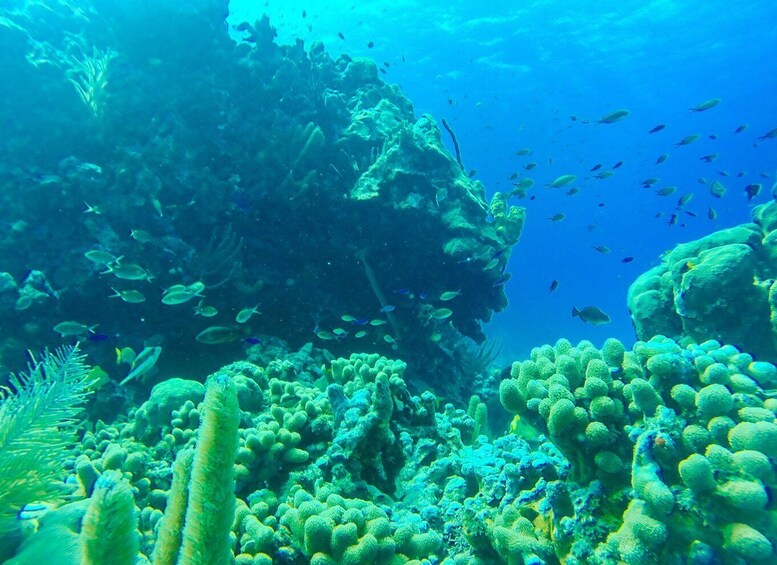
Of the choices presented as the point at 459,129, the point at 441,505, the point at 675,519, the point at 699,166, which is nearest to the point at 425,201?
the point at 441,505

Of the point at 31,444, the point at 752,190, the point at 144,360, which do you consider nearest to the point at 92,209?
the point at 144,360

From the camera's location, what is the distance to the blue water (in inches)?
1144

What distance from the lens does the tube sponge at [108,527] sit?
1259 millimetres

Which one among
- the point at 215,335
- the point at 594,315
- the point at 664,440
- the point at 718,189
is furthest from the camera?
the point at 718,189

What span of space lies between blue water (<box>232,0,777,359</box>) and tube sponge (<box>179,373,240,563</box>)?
12.8 meters

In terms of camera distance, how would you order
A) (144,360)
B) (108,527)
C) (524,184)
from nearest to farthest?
(108,527) → (144,360) → (524,184)

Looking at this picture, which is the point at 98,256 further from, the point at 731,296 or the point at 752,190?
the point at 752,190

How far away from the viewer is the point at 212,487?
1.40m

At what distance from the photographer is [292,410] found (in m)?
4.34

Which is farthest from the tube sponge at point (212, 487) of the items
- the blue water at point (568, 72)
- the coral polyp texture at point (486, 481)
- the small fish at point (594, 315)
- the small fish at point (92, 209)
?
the blue water at point (568, 72)

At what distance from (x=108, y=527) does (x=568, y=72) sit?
1817 inches

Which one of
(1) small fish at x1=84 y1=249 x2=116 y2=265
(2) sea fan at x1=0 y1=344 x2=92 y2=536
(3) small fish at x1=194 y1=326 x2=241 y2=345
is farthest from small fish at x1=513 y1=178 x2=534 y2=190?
(2) sea fan at x1=0 y1=344 x2=92 y2=536

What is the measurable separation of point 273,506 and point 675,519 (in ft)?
8.21

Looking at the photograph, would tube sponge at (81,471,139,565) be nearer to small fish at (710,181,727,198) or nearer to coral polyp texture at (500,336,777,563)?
coral polyp texture at (500,336,777,563)
